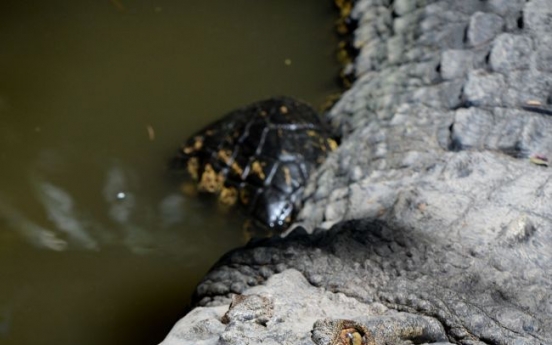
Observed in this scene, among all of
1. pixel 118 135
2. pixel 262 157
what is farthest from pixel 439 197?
pixel 118 135

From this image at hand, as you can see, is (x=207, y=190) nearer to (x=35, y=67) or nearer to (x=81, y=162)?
(x=81, y=162)

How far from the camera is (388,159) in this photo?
2498mm

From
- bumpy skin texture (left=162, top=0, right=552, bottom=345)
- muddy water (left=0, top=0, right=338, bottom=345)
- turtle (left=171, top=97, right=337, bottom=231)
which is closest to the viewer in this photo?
bumpy skin texture (left=162, top=0, right=552, bottom=345)

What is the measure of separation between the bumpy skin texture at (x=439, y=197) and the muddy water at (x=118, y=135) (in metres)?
0.50

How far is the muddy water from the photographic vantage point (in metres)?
2.53

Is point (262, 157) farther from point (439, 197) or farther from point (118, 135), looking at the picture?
point (439, 197)

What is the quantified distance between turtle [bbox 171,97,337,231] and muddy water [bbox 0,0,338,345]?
0.34 feet

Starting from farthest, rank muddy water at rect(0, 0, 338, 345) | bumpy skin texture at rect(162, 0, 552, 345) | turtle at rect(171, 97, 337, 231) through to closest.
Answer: turtle at rect(171, 97, 337, 231), muddy water at rect(0, 0, 338, 345), bumpy skin texture at rect(162, 0, 552, 345)

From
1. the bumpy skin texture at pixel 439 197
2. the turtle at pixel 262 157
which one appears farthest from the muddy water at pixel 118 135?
the bumpy skin texture at pixel 439 197

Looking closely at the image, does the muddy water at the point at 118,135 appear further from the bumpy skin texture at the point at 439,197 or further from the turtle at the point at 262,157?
the bumpy skin texture at the point at 439,197

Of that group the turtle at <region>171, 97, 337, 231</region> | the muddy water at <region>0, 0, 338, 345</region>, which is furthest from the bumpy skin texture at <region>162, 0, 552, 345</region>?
the muddy water at <region>0, 0, 338, 345</region>

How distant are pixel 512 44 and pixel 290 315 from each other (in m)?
1.46

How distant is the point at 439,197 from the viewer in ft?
6.86

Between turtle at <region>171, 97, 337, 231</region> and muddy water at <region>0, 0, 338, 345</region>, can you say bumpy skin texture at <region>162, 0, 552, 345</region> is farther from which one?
muddy water at <region>0, 0, 338, 345</region>
